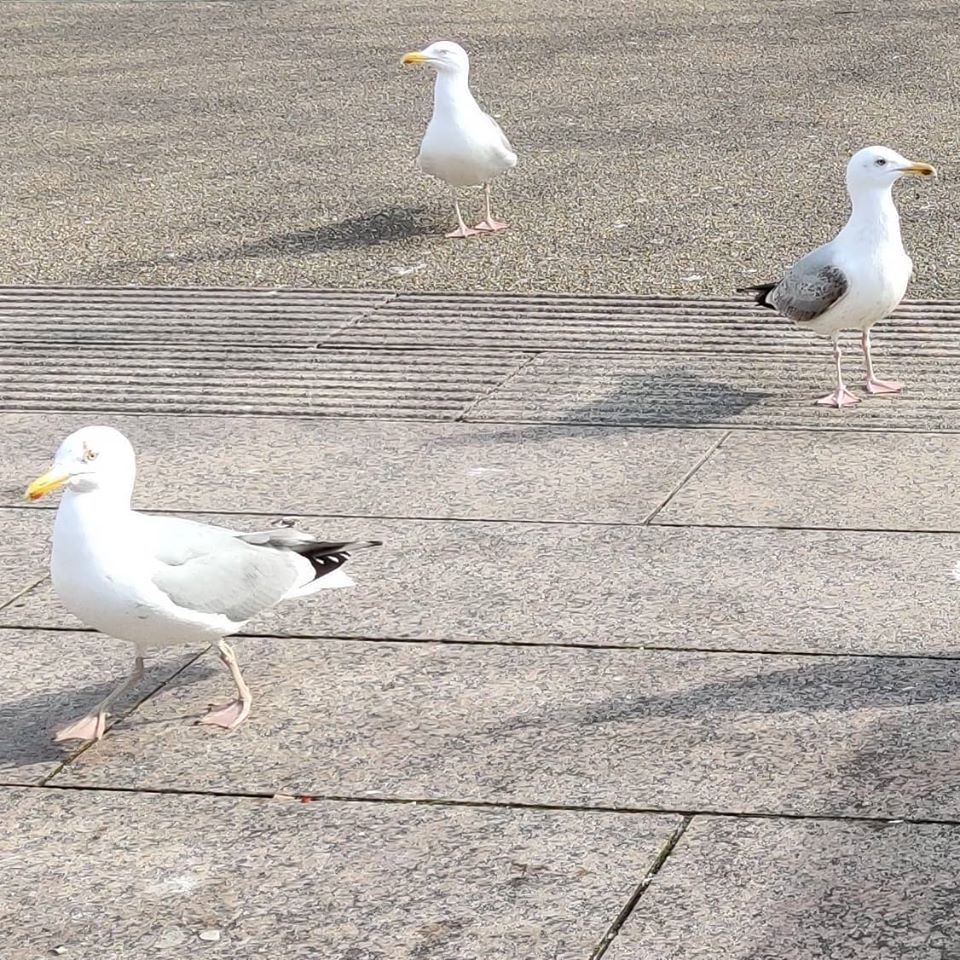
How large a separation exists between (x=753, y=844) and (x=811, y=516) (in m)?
2.48

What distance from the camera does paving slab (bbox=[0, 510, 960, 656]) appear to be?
18.6 feet

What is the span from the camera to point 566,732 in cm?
504

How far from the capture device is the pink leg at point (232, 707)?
517cm

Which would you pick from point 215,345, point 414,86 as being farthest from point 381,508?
point 414,86

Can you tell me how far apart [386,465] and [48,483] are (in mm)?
2612

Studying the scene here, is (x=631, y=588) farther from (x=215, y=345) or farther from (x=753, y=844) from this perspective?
(x=215, y=345)

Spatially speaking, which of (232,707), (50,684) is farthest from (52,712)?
(232,707)

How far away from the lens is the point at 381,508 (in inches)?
274

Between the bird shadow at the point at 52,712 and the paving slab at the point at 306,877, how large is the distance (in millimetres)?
229

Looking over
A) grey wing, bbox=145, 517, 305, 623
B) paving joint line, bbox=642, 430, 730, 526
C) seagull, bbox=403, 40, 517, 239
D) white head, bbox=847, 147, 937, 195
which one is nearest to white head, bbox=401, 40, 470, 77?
seagull, bbox=403, 40, 517, 239

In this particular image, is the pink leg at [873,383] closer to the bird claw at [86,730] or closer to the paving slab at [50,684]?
the paving slab at [50,684]

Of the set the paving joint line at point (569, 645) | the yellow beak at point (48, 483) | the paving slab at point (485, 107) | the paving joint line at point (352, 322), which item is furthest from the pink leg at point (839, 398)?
the yellow beak at point (48, 483)

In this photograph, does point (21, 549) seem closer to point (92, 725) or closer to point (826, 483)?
point (92, 725)

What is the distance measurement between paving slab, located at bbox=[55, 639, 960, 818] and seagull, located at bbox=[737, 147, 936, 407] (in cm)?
286
